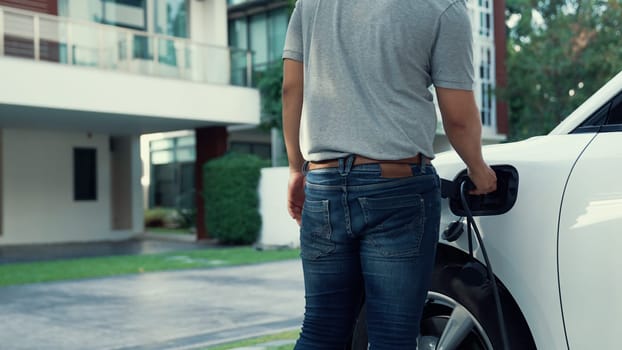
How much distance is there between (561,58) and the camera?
78.6 ft

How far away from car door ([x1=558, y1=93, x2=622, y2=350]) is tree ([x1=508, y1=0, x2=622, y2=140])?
22735mm

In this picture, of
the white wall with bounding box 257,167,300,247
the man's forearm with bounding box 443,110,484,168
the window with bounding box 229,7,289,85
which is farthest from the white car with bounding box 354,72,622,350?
the window with bounding box 229,7,289,85

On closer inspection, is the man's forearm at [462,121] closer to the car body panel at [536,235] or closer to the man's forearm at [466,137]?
the man's forearm at [466,137]

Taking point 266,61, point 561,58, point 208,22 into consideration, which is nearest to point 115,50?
point 208,22

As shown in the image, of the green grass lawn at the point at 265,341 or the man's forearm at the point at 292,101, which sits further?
the green grass lawn at the point at 265,341

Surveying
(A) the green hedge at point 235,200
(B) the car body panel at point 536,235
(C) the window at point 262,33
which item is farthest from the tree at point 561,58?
(B) the car body panel at point 536,235

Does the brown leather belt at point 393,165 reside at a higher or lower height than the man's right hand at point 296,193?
higher

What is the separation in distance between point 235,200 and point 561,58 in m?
13.4

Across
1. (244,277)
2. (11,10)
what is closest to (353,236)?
(244,277)

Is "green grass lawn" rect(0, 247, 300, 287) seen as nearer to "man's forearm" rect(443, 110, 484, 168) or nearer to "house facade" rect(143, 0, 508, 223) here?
"man's forearm" rect(443, 110, 484, 168)

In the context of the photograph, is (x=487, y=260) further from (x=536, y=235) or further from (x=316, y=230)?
(x=316, y=230)

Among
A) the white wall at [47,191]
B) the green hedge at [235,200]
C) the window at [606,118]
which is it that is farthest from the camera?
the white wall at [47,191]

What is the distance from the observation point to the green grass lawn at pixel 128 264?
10547 mm

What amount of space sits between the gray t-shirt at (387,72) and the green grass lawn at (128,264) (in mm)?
8652
